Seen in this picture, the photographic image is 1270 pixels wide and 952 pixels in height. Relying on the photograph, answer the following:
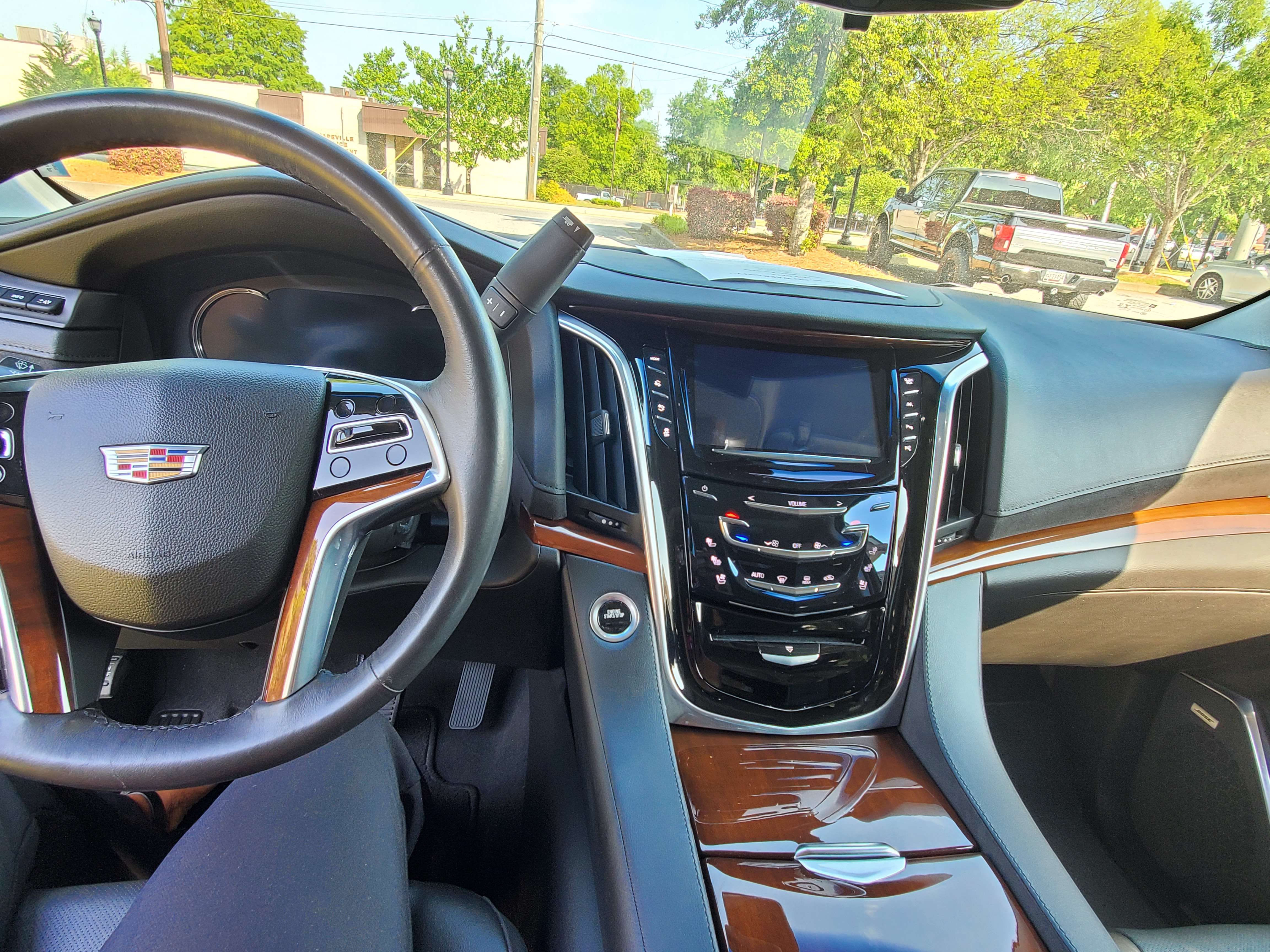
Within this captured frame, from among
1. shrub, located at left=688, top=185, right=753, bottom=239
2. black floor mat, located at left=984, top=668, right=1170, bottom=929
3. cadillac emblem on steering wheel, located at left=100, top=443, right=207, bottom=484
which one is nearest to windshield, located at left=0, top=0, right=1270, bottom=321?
shrub, located at left=688, top=185, right=753, bottom=239

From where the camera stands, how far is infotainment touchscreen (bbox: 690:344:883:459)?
141cm

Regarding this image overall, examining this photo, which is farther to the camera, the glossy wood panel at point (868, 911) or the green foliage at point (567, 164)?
the green foliage at point (567, 164)

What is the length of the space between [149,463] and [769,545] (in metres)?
1.02

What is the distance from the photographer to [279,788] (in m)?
1.05

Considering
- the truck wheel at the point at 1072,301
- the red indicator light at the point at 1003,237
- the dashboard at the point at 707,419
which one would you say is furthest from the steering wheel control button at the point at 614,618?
the truck wheel at the point at 1072,301

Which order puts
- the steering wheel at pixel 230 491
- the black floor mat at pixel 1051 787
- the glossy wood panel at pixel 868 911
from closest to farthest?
the steering wheel at pixel 230 491 < the glossy wood panel at pixel 868 911 < the black floor mat at pixel 1051 787

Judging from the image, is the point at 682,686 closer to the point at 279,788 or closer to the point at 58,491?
Answer: the point at 279,788

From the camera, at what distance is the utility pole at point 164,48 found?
38.0 inches

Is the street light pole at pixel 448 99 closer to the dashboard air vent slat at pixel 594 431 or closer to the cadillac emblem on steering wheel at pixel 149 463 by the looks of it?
the dashboard air vent slat at pixel 594 431

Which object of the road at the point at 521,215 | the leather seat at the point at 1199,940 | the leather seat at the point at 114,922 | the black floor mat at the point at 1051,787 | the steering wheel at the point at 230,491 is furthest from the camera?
the black floor mat at the point at 1051,787

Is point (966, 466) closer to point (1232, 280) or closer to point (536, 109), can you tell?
point (1232, 280)

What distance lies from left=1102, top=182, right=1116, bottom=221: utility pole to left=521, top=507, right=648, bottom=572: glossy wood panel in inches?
51.0

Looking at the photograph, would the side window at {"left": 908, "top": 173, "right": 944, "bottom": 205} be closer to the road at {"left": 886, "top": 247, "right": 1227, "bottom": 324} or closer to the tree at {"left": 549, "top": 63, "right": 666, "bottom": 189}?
the road at {"left": 886, "top": 247, "right": 1227, "bottom": 324}

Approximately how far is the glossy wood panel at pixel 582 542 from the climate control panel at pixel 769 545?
13 cm
